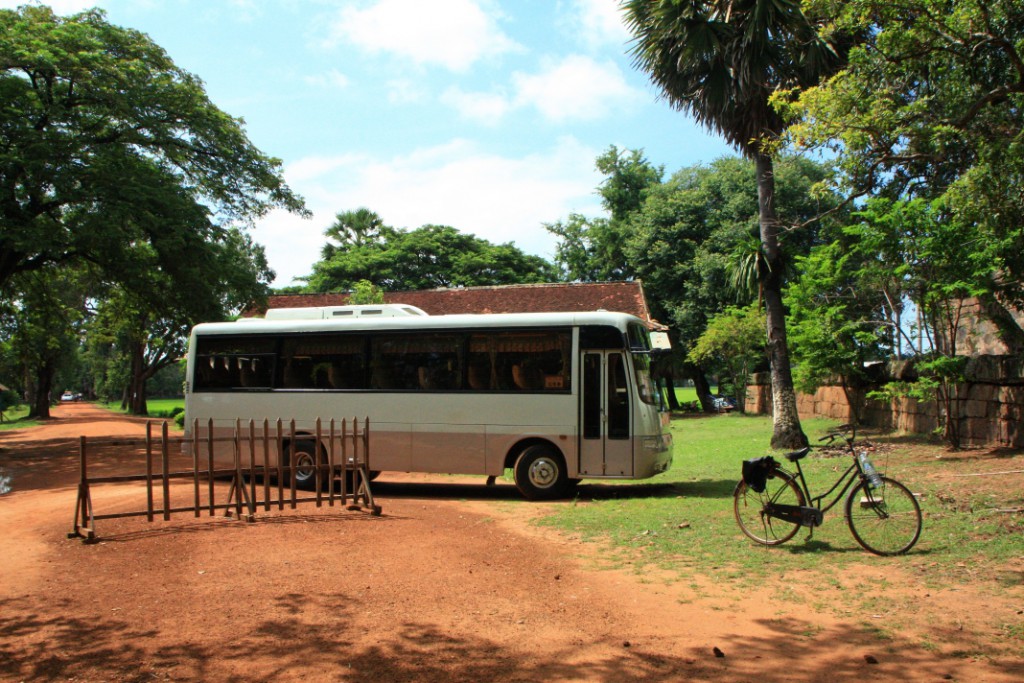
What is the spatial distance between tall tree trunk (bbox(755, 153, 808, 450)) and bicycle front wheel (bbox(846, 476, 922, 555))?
1072 cm

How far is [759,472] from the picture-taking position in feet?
26.7

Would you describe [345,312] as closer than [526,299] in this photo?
Yes

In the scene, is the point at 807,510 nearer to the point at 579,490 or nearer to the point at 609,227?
the point at 579,490

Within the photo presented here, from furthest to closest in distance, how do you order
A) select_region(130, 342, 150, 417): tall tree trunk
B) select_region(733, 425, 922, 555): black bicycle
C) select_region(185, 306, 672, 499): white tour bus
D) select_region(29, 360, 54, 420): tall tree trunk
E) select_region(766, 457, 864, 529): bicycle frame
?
select_region(130, 342, 150, 417): tall tree trunk → select_region(29, 360, 54, 420): tall tree trunk → select_region(185, 306, 672, 499): white tour bus → select_region(766, 457, 864, 529): bicycle frame → select_region(733, 425, 922, 555): black bicycle

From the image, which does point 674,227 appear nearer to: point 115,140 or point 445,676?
point 115,140

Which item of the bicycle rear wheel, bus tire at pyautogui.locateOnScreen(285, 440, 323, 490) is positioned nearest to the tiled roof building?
bus tire at pyautogui.locateOnScreen(285, 440, 323, 490)

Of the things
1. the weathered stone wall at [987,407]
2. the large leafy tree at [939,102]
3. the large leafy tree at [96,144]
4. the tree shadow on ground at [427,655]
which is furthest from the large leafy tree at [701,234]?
the tree shadow on ground at [427,655]

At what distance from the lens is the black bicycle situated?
299 inches

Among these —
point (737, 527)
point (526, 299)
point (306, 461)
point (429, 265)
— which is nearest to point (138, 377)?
point (429, 265)

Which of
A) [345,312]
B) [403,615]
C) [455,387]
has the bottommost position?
[403,615]

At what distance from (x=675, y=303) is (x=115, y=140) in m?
28.0

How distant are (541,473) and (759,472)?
493 centimetres

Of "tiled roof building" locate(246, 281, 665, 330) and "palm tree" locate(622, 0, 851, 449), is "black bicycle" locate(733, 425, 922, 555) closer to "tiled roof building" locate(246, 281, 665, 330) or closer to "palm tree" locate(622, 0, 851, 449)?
"palm tree" locate(622, 0, 851, 449)

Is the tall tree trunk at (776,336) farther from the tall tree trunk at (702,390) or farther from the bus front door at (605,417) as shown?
the tall tree trunk at (702,390)
